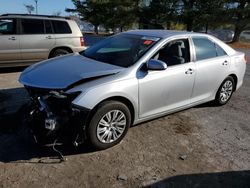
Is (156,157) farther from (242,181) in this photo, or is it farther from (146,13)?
(146,13)

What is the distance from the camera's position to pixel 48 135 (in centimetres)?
384

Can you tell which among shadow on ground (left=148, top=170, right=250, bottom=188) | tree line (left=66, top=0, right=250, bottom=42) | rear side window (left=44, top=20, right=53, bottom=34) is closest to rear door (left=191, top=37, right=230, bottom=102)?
shadow on ground (left=148, top=170, right=250, bottom=188)

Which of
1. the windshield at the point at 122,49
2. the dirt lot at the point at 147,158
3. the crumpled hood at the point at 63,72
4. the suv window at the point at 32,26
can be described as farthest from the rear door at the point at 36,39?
the crumpled hood at the point at 63,72

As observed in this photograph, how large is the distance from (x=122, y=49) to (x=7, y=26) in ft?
16.0

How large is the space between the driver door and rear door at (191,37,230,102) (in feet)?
0.66

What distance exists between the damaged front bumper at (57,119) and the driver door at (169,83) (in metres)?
1.05

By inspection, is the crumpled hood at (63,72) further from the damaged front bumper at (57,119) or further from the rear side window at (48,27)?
the rear side window at (48,27)

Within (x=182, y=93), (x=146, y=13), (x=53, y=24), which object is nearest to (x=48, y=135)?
(x=182, y=93)

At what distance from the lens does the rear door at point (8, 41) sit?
27.3 feet

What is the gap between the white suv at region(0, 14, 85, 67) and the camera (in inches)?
331

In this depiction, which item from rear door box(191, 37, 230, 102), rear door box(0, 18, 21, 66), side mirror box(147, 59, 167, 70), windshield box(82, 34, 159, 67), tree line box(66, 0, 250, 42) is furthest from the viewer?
tree line box(66, 0, 250, 42)

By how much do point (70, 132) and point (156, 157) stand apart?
121 cm

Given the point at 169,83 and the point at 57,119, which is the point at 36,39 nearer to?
the point at 169,83

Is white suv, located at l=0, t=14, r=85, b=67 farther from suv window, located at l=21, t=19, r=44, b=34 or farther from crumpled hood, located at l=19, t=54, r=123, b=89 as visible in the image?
crumpled hood, located at l=19, t=54, r=123, b=89
